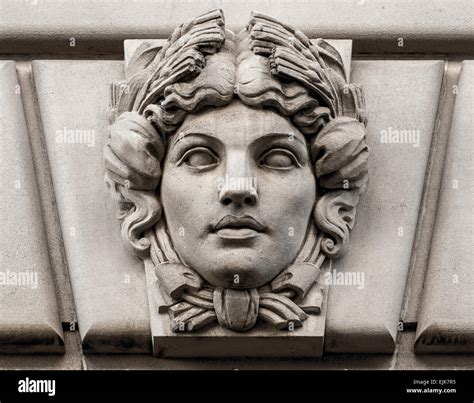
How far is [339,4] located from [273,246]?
1.21m

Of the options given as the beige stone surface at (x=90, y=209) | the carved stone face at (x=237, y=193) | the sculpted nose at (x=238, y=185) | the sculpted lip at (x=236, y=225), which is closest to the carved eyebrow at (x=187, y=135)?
the carved stone face at (x=237, y=193)

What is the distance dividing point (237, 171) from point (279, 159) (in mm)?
192

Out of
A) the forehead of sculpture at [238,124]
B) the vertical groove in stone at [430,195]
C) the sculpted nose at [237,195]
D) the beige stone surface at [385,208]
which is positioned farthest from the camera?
the vertical groove in stone at [430,195]

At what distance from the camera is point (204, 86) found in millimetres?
5305

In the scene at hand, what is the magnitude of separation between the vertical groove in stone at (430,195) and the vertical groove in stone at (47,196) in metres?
1.18

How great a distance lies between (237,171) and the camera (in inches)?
205

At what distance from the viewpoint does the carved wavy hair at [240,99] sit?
5324 millimetres

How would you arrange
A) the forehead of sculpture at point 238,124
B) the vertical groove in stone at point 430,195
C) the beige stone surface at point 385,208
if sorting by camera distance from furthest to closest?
the vertical groove in stone at point 430,195 < the beige stone surface at point 385,208 < the forehead of sculpture at point 238,124

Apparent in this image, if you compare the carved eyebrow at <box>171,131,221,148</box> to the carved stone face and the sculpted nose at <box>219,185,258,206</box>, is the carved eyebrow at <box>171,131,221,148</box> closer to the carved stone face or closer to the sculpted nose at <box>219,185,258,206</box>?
the carved stone face

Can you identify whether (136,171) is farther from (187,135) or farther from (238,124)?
(238,124)

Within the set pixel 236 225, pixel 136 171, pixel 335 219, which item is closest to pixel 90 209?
pixel 136 171

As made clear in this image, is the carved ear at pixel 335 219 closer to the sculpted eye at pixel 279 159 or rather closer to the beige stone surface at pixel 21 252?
the sculpted eye at pixel 279 159
